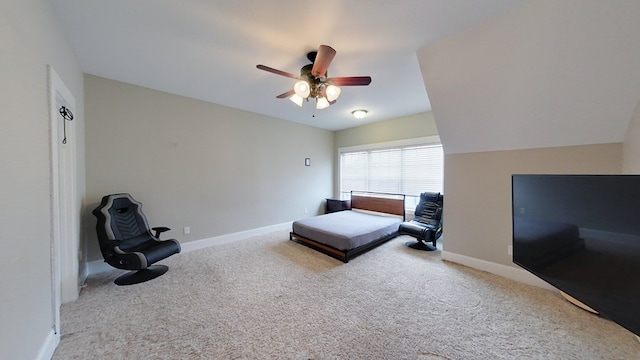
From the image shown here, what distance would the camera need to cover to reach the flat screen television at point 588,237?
2.89 feet

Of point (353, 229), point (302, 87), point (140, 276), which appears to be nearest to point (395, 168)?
point (353, 229)

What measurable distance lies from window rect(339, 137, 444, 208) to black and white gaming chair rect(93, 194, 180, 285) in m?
4.32

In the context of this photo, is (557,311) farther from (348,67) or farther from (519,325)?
(348,67)

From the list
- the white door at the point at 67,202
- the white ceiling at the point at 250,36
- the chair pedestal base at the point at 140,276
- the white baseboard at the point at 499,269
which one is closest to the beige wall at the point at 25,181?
the white ceiling at the point at 250,36

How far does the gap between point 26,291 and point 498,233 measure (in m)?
4.38

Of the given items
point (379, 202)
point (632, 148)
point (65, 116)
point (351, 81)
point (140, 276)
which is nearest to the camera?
point (632, 148)

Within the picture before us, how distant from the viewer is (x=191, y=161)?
359 cm

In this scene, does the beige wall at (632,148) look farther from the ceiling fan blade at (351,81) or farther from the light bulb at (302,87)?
the light bulb at (302,87)

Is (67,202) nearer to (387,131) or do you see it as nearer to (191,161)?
(191,161)

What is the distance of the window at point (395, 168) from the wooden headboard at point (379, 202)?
7.0 inches

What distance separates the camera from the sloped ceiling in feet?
5.19

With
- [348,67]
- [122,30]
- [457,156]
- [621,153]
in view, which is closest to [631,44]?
[621,153]

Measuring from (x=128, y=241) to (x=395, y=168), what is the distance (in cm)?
504

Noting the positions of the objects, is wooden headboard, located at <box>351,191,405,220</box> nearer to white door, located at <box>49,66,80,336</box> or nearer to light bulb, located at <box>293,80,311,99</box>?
light bulb, located at <box>293,80,311,99</box>
